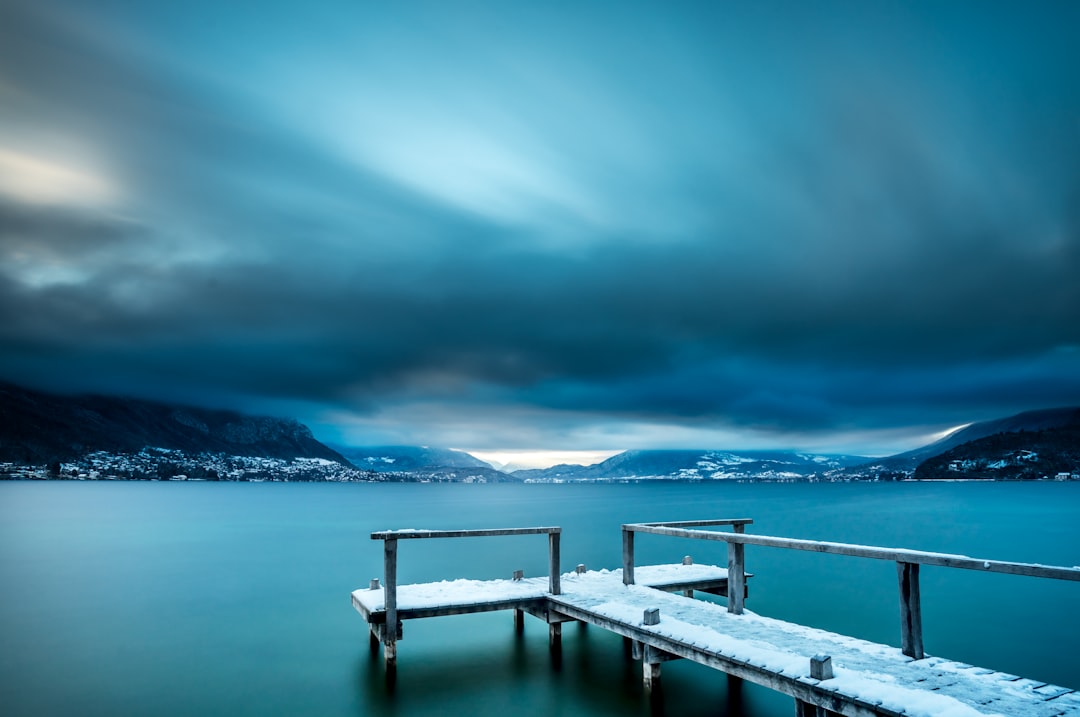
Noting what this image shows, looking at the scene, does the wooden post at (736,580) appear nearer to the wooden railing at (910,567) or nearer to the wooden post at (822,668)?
the wooden railing at (910,567)

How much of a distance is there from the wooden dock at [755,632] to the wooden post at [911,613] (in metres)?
0.01

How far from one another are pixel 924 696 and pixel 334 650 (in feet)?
43.9

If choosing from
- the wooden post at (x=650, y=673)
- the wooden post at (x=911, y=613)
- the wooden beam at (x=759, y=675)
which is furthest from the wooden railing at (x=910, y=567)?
the wooden beam at (x=759, y=675)

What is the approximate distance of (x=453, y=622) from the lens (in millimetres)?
18047

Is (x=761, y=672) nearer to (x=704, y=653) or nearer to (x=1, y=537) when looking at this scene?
(x=704, y=653)

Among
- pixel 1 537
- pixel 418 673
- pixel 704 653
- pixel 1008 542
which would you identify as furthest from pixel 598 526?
pixel 704 653

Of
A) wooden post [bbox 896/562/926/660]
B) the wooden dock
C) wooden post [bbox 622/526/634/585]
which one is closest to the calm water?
the wooden dock

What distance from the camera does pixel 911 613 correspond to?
28.4 ft

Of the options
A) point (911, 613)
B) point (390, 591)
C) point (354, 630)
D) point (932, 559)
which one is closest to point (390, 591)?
point (390, 591)

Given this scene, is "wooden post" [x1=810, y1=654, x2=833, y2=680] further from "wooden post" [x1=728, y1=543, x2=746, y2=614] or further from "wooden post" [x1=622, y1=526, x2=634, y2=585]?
"wooden post" [x1=622, y1=526, x2=634, y2=585]

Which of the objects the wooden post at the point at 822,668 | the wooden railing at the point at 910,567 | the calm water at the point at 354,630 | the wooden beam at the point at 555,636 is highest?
the wooden railing at the point at 910,567

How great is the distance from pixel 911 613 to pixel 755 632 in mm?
2268

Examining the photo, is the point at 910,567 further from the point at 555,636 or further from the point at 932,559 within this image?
the point at 555,636

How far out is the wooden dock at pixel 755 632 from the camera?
7.17 m
